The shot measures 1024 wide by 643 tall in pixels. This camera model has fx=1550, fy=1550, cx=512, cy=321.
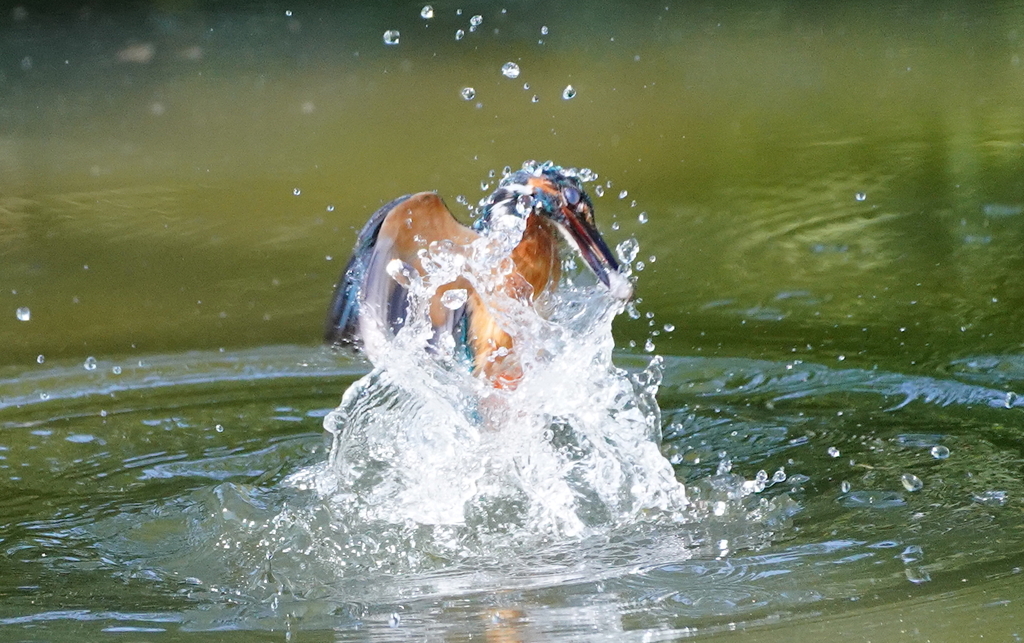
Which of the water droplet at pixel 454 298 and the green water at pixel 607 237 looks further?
the water droplet at pixel 454 298

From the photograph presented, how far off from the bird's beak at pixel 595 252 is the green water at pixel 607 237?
39 centimetres

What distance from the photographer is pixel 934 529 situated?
282cm

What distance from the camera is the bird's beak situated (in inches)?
135

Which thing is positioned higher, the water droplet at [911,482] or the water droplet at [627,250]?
the water droplet at [627,250]

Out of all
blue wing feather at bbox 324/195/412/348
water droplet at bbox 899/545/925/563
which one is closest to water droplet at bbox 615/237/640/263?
blue wing feather at bbox 324/195/412/348

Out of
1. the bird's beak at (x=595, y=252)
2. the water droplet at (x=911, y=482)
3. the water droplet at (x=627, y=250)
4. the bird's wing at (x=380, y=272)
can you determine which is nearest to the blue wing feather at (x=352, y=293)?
the bird's wing at (x=380, y=272)

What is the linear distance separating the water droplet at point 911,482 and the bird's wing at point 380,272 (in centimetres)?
106

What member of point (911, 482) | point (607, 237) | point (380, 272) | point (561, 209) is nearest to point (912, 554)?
point (911, 482)

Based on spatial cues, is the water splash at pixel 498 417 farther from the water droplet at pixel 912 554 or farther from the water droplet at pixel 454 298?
the water droplet at pixel 912 554

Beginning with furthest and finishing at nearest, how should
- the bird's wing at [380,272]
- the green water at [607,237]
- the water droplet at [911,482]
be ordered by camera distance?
the bird's wing at [380,272]
the water droplet at [911,482]
the green water at [607,237]

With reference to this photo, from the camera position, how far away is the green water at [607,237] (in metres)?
2.64

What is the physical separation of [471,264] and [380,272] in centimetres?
→ 20

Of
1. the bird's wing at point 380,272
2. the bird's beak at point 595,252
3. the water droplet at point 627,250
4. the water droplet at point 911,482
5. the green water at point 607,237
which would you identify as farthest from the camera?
the water droplet at point 627,250

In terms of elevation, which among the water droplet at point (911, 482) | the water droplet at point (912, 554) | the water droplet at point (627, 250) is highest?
the water droplet at point (627, 250)
